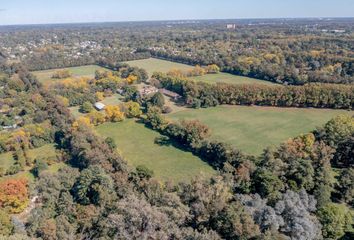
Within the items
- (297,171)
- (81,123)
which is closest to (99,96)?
(81,123)

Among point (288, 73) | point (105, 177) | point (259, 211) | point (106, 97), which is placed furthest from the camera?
point (288, 73)

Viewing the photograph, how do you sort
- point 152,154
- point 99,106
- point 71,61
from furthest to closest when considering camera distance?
point 71,61 < point 99,106 < point 152,154

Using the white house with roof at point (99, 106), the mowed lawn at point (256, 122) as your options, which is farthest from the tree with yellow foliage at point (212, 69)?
the white house with roof at point (99, 106)

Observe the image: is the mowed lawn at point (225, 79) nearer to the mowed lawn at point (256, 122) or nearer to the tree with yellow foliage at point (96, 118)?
the mowed lawn at point (256, 122)

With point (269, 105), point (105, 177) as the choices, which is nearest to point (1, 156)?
point (105, 177)

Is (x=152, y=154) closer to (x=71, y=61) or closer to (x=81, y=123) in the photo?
(x=81, y=123)

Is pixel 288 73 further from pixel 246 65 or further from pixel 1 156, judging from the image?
pixel 1 156
